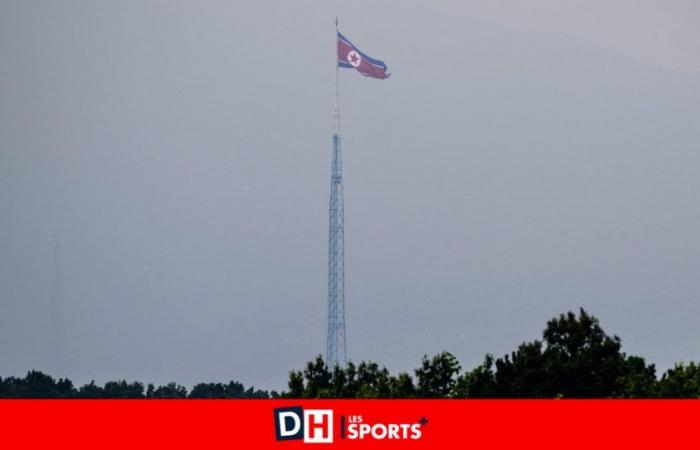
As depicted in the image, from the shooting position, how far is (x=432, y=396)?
134250 millimetres

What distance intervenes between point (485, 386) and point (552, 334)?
34.2 feet
